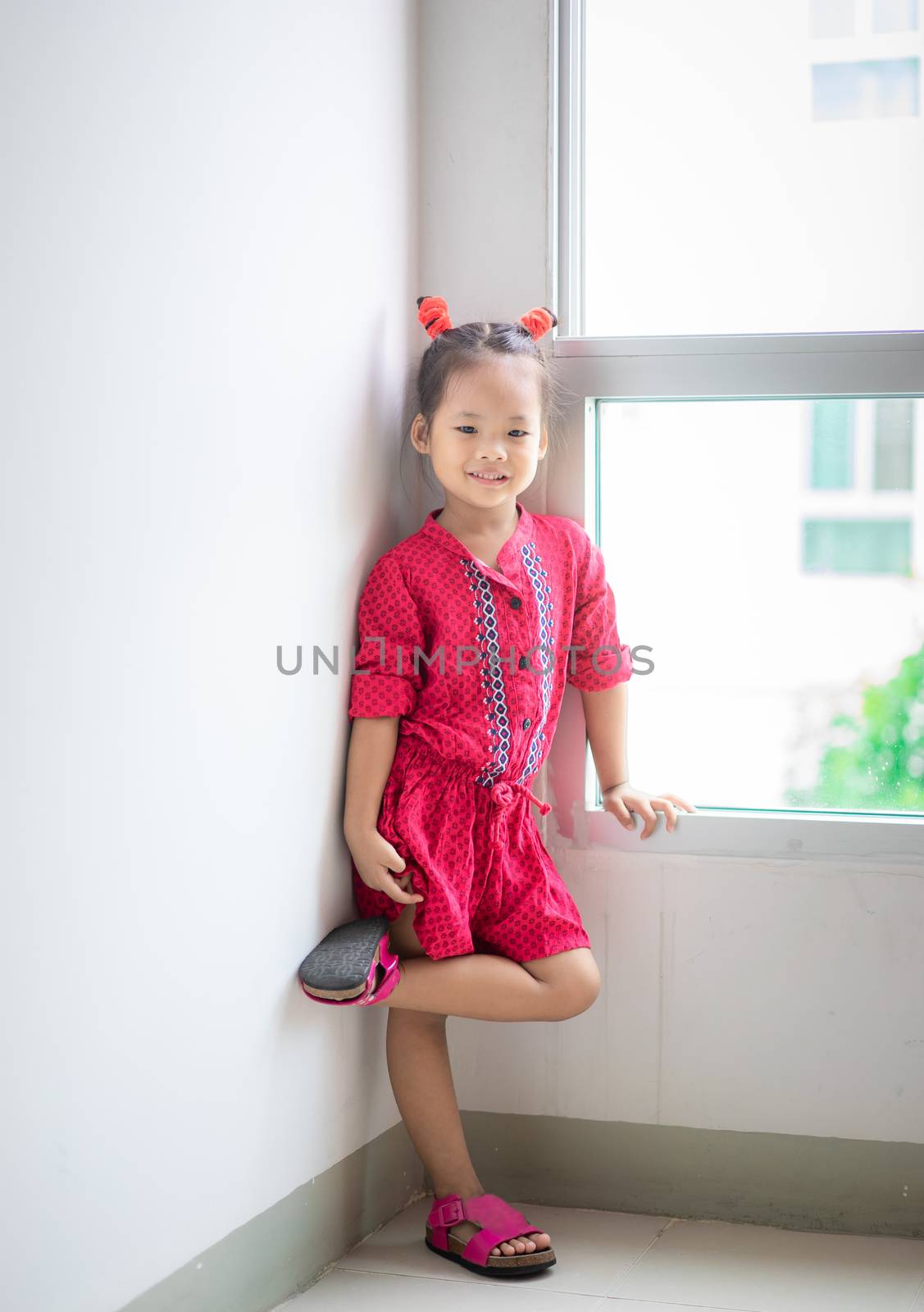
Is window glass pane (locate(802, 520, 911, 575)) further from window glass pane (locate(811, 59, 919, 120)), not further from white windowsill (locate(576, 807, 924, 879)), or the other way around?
window glass pane (locate(811, 59, 919, 120))

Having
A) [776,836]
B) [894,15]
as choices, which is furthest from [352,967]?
[894,15]

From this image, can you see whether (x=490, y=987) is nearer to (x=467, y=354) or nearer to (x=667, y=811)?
(x=667, y=811)

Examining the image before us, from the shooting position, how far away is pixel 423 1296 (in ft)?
4.83

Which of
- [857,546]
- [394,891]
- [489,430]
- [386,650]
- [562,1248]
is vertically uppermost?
[489,430]

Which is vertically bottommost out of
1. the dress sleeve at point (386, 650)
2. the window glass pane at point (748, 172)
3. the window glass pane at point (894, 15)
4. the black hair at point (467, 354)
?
the dress sleeve at point (386, 650)

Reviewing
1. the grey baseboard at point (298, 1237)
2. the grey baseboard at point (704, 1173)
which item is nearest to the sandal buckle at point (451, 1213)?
the grey baseboard at point (298, 1237)

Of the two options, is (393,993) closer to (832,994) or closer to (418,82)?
(832,994)

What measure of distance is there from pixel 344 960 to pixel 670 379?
976mm

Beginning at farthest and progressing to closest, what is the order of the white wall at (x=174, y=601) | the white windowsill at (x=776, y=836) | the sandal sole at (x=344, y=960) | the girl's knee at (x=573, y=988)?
the white windowsill at (x=776, y=836), the girl's knee at (x=573, y=988), the sandal sole at (x=344, y=960), the white wall at (x=174, y=601)

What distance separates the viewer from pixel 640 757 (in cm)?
186

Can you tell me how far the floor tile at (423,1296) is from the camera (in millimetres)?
1439

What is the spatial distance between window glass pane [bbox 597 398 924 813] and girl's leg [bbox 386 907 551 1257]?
0.50m

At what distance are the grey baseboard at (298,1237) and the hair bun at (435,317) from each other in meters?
1.14

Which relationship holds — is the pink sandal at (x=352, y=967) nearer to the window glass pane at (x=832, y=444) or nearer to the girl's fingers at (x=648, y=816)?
the girl's fingers at (x=648, y=816)
